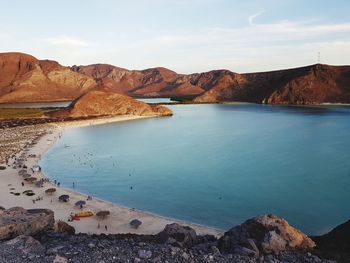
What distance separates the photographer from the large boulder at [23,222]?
16.1 meters

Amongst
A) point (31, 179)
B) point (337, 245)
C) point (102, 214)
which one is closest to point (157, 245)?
point (337, 245)

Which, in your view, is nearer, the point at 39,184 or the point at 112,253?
the point at 112,253

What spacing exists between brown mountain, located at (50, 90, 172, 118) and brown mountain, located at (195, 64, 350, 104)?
74.2 meters

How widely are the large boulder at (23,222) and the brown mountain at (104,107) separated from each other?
83.1m

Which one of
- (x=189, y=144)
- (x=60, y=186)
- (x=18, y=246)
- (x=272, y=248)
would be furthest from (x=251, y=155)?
(x=18, y=246)

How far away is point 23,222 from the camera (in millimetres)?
16750

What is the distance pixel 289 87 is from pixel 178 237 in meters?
158

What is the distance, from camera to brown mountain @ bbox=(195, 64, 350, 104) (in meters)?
162

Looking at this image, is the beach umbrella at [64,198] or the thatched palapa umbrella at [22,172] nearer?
the beach umbrella at [64,198]

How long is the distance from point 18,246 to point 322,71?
Result: 175 meters

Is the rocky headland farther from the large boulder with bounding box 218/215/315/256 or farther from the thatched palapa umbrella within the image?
the thatched palapa umbrella

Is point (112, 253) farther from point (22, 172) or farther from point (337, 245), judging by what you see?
point (22, 172)

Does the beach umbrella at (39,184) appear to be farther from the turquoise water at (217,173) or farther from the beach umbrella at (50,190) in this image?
the turquoise water at (217,173)

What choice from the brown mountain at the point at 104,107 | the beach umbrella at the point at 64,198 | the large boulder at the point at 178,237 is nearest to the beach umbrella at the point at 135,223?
the large boulder at the point at 178,237
